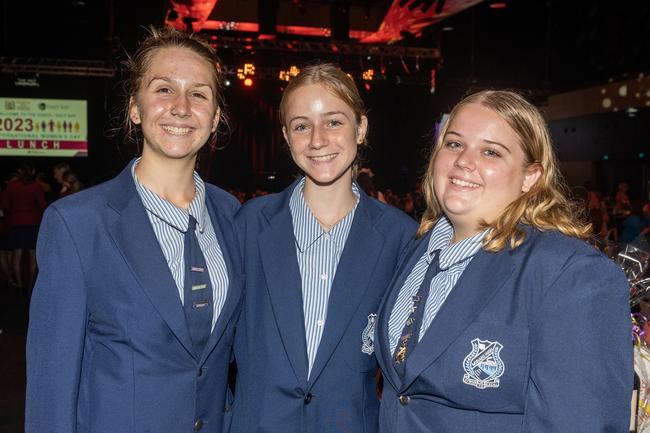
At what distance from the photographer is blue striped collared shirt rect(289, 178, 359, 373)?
1.95 meters

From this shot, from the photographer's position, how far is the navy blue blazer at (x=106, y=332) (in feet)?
4.99

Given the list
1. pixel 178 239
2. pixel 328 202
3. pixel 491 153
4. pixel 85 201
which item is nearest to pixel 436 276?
pixel 491 153

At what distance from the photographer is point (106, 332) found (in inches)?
62.5

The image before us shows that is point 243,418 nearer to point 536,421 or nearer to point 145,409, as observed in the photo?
point 145,409

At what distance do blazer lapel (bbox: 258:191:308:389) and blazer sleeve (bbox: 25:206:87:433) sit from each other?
24.8 inches

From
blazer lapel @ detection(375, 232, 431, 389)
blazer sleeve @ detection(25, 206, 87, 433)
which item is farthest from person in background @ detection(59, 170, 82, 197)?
blazer lapel @ detection(375, 232, 431, 389)

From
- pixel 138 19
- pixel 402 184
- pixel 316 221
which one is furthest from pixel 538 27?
pixel 316 221

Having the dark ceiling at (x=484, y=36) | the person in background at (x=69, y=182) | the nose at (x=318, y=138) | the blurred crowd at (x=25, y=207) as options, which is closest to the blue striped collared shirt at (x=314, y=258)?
the nose at (x=318, y=138)

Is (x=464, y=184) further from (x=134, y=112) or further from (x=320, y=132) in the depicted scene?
(x=134, y=112)

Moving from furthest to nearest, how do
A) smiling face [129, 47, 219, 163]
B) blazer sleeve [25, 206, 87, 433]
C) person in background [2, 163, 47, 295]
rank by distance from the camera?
person in background [2, 163, 47, 295] → smiling face [129, 47, 219, 163] → blazer sleeve [25, 206, 87, 433]

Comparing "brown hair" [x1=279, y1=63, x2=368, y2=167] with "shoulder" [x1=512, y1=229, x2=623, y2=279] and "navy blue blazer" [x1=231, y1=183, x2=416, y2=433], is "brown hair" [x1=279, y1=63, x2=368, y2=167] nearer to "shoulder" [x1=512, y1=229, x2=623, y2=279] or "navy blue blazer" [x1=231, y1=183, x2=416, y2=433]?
"navy blue blazer" [x1=231, y1=183, x2=416, y2=433]

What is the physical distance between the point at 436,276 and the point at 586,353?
0.50 metres

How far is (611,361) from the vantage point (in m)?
1.30

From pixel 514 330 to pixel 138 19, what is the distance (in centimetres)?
668
